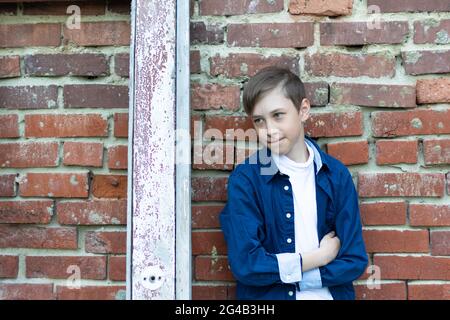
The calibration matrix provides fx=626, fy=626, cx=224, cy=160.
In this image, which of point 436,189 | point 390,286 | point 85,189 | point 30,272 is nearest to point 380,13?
point 436,189

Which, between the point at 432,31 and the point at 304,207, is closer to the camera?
the point at 304,207

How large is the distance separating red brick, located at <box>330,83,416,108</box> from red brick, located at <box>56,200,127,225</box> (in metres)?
0.86

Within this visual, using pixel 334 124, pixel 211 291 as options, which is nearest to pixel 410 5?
pixel 334 124

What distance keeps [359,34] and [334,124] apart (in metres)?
0.33

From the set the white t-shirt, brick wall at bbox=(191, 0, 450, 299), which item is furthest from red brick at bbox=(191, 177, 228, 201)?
the white t-shirt

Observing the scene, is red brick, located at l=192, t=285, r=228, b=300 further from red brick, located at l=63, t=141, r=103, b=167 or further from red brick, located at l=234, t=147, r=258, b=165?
red brick, located at l=63, t=141, r=103, b=167

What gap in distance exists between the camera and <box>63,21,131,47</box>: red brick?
224 centimetres

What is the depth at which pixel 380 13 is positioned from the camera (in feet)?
7.26

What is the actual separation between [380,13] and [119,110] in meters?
0.99

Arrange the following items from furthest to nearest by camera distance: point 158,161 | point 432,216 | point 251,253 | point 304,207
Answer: point 432,216, point 304,207, point 251,253, point 158,161

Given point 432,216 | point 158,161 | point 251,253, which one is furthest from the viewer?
point 432,216

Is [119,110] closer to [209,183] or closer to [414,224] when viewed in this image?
[209,183]

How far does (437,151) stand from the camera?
218 cm

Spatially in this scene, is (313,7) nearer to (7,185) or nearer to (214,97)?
(214,97)
